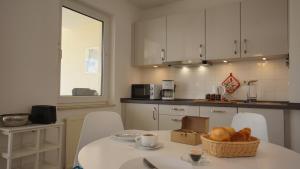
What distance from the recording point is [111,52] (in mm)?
3406

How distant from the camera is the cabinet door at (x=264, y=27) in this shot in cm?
252

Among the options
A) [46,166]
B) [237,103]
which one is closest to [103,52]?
[46,166]

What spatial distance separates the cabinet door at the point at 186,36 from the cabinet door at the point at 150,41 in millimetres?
127

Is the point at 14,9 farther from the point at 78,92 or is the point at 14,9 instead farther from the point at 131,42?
the point at 131,42

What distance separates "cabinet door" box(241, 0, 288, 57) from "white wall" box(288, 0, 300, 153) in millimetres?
167

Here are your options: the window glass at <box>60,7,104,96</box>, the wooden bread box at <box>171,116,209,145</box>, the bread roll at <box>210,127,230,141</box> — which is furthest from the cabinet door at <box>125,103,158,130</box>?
the bread roll at <box>210,127,230,141</box>

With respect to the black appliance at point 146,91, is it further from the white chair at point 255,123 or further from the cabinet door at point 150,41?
the white chair at point 255,123

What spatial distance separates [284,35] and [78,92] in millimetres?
2651

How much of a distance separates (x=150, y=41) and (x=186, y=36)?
2.13 ft

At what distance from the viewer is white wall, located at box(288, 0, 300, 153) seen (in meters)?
2.27

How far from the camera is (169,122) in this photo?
3029 mm

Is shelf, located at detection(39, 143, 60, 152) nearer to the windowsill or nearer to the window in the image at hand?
the windowsill

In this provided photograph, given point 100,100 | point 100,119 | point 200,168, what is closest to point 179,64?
point 100,100

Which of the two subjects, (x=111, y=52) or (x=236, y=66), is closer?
(x=236, y=66)
